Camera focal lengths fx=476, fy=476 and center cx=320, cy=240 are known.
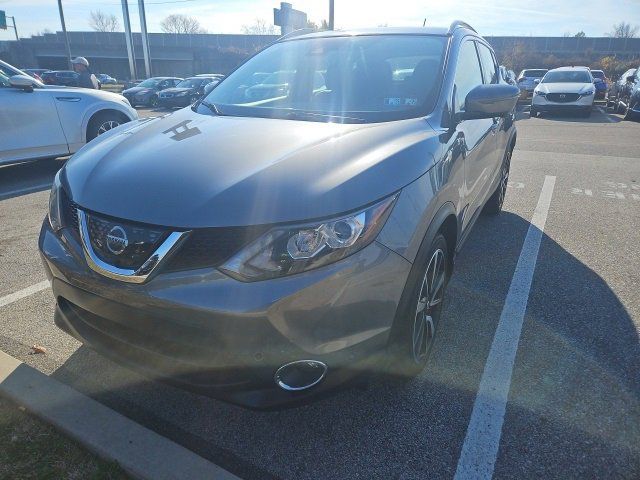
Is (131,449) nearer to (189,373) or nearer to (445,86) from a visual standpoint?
(189,373)

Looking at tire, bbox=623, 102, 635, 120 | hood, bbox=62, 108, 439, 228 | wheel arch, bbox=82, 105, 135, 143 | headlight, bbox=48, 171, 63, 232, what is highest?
hood, bbox=62, 108, 439, 228

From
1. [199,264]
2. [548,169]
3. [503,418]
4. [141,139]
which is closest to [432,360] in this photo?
[503,418]

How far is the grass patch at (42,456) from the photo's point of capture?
6.11 feet

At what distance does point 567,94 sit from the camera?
1579 centimetres

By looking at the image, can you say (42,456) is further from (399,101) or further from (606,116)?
(606,116)

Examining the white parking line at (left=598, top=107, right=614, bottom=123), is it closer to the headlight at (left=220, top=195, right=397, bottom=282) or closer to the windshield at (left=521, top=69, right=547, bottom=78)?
the windshield at (left=521, top=69, right=547, bottom=78)

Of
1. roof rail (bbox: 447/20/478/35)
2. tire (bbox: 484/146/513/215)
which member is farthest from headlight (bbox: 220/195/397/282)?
tire (bbox: 484/146/513/215)

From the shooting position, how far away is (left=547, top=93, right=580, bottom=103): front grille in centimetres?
1574

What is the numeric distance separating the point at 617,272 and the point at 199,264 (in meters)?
3.50

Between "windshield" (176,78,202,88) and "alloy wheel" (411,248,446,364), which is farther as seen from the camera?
"windshield" (176,78,202,88)

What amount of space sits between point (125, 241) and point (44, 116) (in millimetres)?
5739

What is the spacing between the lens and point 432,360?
8.67ft

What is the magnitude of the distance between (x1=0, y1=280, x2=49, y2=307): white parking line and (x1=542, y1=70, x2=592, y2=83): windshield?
700 inches

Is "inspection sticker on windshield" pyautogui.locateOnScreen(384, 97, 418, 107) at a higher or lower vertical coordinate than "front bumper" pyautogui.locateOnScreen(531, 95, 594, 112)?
higher
